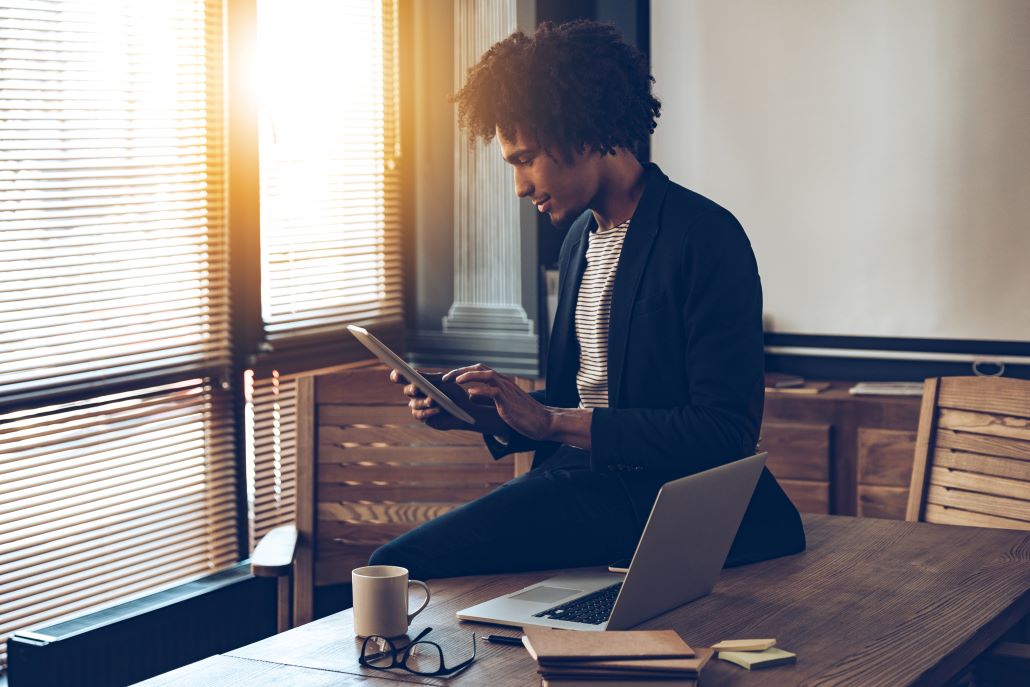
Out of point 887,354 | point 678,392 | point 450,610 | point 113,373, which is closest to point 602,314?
point 678,392

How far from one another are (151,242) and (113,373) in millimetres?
354

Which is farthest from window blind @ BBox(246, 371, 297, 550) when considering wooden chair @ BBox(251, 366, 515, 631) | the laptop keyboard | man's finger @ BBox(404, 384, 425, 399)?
the laptop keyboard

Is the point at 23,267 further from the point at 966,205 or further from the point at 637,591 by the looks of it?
the point at 966,205

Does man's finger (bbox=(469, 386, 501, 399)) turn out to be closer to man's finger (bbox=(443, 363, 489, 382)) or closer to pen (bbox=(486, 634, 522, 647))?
man's finger (bbox=(443, 363, 489, 382))

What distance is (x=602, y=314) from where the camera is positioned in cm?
231

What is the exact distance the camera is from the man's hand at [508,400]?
1968mm

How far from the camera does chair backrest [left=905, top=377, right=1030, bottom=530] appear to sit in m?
2.50

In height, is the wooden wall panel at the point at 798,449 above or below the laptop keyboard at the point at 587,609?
below

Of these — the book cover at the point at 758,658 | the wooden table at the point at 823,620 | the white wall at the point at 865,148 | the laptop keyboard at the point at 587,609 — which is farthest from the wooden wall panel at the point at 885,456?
the book cover at the point at 758,658

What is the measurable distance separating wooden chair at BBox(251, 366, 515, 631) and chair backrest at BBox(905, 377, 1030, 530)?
1035 millimetres

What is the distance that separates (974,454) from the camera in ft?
8.40

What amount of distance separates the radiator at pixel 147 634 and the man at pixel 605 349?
1.08 metres

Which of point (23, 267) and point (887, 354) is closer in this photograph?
point (23, 267)

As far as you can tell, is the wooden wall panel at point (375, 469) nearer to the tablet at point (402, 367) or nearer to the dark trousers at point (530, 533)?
the dark trousers at point (530, 533)
